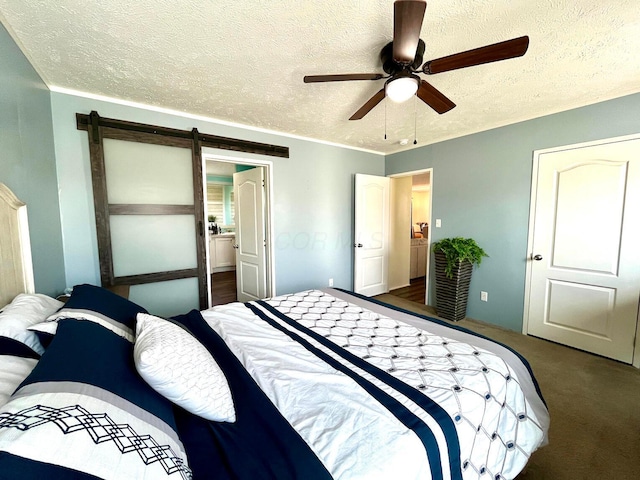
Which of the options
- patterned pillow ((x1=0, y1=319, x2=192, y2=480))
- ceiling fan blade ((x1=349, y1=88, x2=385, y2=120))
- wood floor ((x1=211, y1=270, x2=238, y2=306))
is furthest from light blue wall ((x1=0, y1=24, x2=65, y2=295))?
wood floor ((x1=211, y1=270, x2=238, y2=306))

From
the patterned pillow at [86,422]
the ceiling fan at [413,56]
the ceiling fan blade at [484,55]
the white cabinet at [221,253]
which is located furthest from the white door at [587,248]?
the white cabinet at [221,253]

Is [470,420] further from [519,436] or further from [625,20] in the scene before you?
[625,20]

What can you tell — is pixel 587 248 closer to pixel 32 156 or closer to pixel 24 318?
pixel 24 318

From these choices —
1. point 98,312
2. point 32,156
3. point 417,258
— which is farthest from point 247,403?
point 417,258

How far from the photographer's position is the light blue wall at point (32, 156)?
1.44 m

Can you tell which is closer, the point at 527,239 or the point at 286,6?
the point at 286,6

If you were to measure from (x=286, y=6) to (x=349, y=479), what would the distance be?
2.01 metres

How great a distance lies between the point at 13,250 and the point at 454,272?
3776mm

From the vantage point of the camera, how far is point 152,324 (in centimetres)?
112

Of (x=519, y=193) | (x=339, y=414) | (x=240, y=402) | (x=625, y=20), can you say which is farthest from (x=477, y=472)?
(x=519, y=193)

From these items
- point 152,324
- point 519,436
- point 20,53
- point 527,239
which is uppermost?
point 20,53

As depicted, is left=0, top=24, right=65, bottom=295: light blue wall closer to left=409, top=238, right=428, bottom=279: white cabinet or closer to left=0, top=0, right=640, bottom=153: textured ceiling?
left=0, top=0, right=640, bottom=153: textured ceiling

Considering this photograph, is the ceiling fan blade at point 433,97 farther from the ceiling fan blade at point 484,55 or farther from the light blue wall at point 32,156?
the light blue wall at point 32,156

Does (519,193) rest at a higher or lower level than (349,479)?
higher
